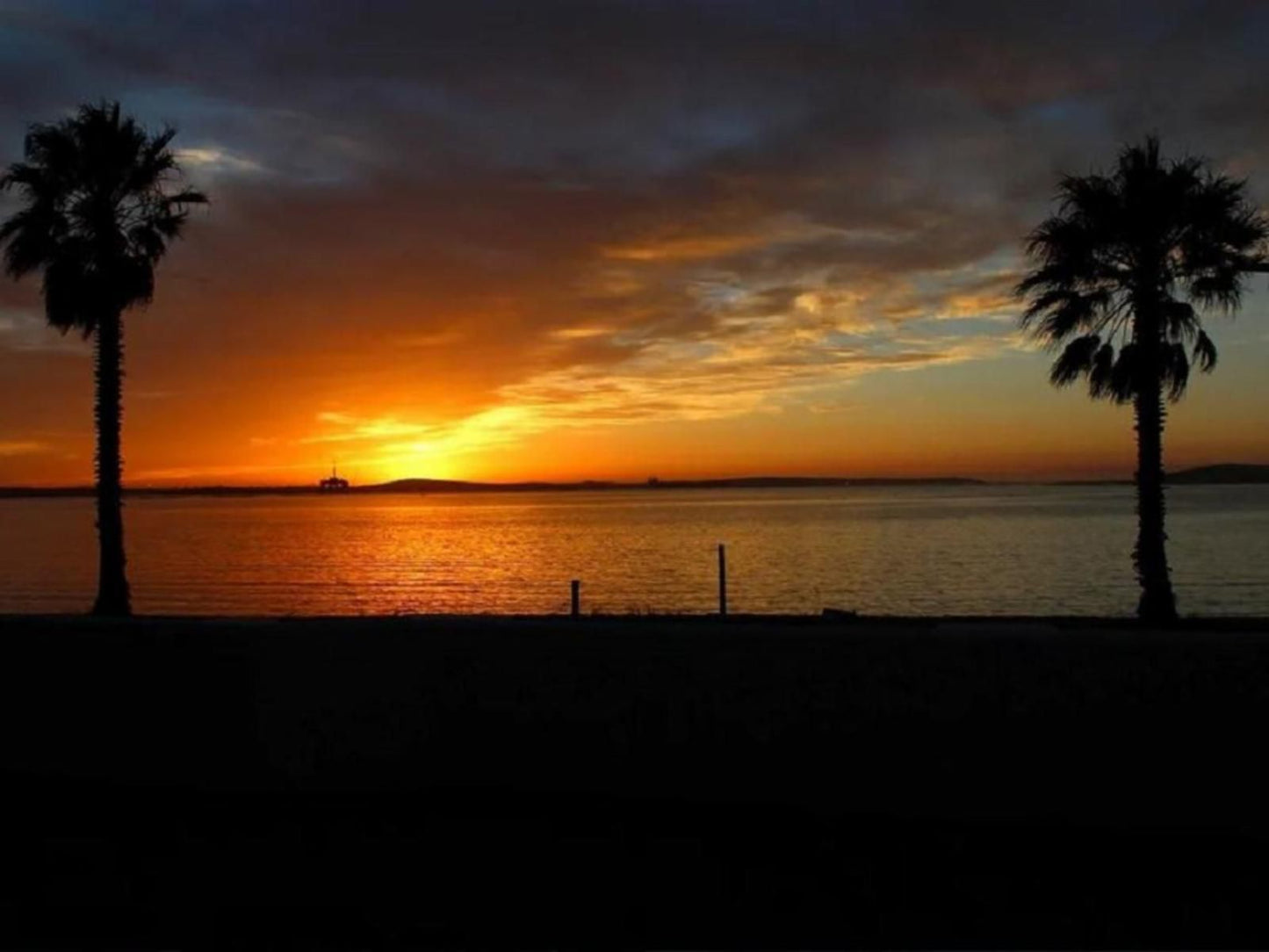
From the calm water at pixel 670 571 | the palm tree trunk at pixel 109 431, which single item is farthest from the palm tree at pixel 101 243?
the calm water at pixel 670 571

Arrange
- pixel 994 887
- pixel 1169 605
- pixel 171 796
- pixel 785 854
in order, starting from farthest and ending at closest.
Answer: pixel 1169 605
pixel 171 796
pixel 785 854
pixel 994 887

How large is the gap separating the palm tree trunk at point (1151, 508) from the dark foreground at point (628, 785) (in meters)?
16.0

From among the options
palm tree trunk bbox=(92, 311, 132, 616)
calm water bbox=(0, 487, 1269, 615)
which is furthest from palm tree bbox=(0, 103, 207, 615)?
calm water bbox=(0, 487, 1269, 615)

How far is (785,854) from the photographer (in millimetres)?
5344

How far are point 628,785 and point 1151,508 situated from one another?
1739 cm

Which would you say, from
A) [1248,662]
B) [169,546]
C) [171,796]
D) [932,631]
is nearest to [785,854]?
[932,631]

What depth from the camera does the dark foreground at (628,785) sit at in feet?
15.8

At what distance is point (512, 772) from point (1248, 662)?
12.0ft

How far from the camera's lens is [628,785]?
597cm

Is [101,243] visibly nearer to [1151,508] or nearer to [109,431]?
[109,431]

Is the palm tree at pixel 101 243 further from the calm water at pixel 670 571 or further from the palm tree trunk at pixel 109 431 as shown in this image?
the calm water at pixel 670 571

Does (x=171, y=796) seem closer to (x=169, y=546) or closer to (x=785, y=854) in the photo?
(x=785, y=854)

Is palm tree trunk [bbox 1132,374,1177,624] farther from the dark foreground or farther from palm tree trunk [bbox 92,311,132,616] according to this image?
palm tree trunk [bbox 92,311,132,616]

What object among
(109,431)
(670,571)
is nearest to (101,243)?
(109,431)
